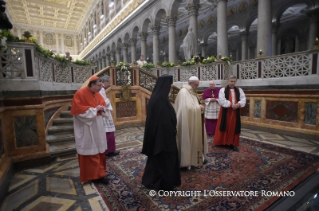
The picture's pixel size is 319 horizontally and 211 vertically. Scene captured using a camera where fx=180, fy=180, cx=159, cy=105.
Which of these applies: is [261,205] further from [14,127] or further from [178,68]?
[178,68]

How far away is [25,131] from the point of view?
3.73 meters

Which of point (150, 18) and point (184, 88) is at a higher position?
point (150, 18)

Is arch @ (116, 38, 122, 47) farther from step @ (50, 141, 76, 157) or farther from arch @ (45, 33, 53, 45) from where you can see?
arch @ (45, 33, 53, 45)

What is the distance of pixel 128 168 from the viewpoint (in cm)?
368

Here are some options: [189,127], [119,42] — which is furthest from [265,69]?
[119,42]

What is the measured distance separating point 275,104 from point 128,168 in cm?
531

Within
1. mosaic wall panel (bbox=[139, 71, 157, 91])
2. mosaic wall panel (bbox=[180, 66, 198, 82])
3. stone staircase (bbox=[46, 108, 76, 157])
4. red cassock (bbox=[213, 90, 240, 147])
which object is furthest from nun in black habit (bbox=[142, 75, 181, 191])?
mosaic wall panel (bbox=[180, 66, 198, 82])

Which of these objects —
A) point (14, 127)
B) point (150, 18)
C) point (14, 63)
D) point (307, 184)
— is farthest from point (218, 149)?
point (150, 18)

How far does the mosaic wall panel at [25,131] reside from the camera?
12.0 feet

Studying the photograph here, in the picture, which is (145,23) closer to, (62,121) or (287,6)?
(287,6)

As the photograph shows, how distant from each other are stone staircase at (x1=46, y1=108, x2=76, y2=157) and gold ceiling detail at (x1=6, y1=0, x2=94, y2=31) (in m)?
25.9

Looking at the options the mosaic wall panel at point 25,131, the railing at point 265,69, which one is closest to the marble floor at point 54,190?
the mosaic wall panel at point 25,131

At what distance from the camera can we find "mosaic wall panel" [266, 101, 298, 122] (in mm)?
5645

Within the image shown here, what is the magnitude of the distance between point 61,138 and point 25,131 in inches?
45.8
